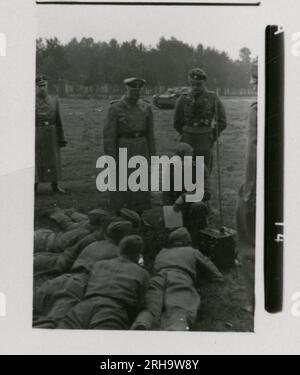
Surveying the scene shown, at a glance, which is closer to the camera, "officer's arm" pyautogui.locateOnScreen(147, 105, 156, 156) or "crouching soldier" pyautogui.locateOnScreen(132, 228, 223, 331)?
"crouching soldier" pyautogui.locateOnScreen(132, 228, 223, 331)

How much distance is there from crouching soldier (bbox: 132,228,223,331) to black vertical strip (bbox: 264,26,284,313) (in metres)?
0.31

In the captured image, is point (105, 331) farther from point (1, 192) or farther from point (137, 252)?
point (1, 192)

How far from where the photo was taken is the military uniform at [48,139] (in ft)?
10.7

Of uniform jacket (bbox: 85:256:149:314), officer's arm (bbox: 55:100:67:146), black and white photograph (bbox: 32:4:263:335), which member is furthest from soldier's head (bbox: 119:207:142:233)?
officer's arm (bbox: 55:100:67:146)

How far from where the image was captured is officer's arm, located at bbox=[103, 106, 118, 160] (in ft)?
10.8

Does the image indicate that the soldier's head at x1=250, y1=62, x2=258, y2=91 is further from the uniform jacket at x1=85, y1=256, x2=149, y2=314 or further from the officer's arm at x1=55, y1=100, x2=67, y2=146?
the uniform jacket at x1=85, y1=256, x2=149, y2=314

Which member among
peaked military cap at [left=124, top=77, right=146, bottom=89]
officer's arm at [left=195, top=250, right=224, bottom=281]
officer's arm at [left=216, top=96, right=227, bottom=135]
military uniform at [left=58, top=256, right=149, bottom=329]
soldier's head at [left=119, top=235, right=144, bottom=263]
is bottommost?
military uniform at [left=58, top=256, right=149, bottom=329]

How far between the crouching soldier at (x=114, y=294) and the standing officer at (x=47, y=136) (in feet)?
1.80

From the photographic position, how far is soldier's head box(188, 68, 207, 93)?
325cm

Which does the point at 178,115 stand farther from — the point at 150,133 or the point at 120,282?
the point at 120,282

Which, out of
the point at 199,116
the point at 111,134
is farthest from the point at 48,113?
the point at 199,116

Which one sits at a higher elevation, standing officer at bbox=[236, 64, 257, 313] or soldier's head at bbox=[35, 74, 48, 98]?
soldier's head at bbox=[35, 74, 48, 98]

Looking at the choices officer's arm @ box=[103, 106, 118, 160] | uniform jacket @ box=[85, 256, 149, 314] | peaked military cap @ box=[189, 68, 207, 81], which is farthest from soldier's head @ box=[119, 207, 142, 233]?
peaked military cap @ box=[189, 68, 207, 81]

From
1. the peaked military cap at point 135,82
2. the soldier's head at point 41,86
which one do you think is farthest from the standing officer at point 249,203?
the soldier's head at point 41,86
